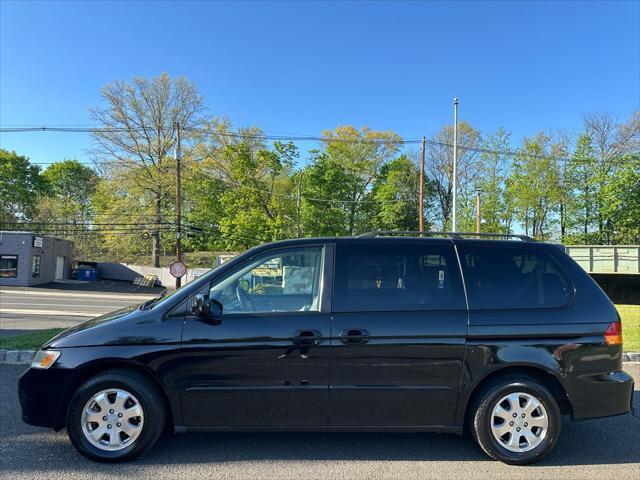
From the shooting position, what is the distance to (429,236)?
13.1 ft

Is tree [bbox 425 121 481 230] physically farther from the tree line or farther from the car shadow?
the car shadow

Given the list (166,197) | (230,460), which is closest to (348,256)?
(230,460)

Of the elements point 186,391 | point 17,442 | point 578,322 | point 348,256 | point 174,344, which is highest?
point 348,256

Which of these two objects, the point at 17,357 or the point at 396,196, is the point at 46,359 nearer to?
the point at 17,357

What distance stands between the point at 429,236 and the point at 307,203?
34293mm

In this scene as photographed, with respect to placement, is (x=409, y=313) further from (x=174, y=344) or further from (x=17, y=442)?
(x=17, y=442)

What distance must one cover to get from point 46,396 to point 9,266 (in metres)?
37.1

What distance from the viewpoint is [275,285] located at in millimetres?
3754

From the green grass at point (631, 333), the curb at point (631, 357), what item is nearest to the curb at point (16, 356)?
the curb at point (631, 357)

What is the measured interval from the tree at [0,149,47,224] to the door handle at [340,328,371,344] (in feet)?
186

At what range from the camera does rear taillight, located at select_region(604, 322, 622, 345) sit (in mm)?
3500

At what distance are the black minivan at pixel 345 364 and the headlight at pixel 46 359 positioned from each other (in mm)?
14

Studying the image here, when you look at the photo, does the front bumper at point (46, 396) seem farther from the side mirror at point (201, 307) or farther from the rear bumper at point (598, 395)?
the rear bumper at point (598, 395)

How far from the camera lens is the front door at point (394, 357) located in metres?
3.36
